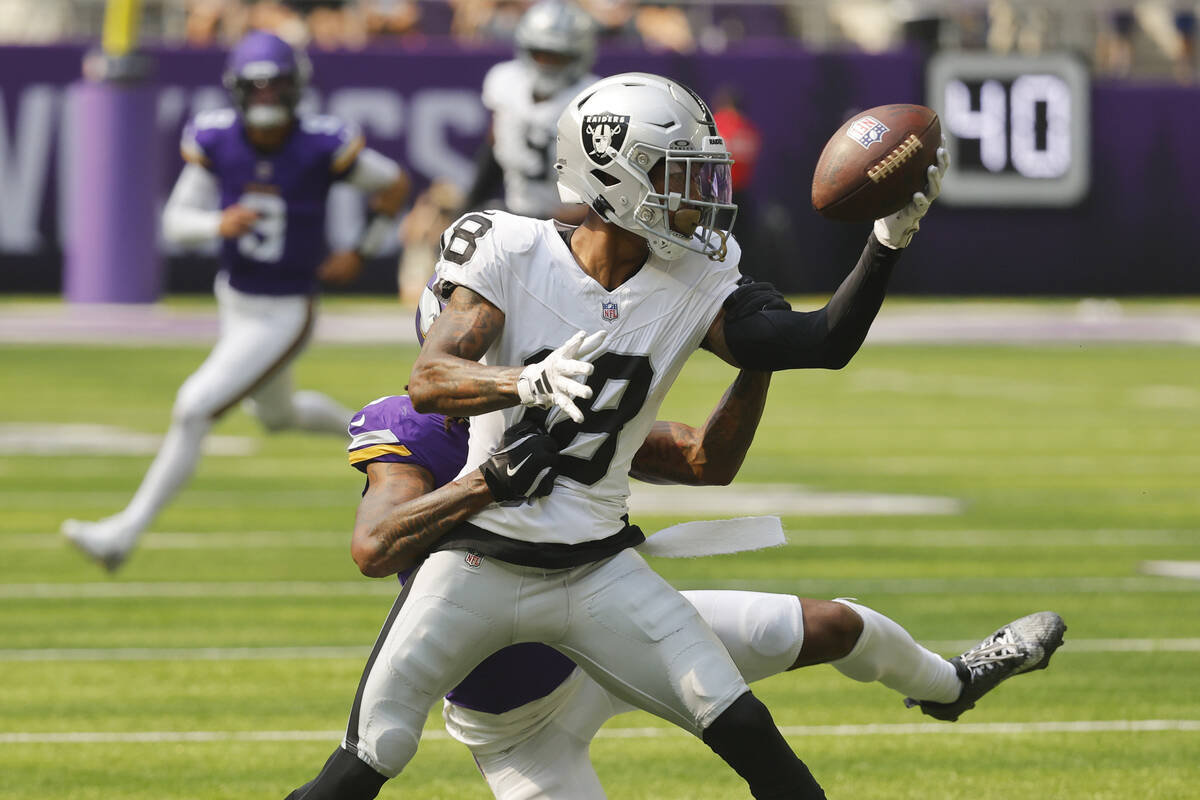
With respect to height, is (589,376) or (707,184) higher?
(707,184)

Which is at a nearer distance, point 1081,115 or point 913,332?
point 913,332

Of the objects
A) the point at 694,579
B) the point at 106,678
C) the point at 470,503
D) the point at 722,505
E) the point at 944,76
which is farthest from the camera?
the point at 944,76

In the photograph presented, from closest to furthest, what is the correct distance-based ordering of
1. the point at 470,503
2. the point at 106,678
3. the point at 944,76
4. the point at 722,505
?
the point at 470,503, the point at 106,678, the point at 722,505, the point at 944,76

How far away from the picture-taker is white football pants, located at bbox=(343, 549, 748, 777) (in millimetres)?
4031

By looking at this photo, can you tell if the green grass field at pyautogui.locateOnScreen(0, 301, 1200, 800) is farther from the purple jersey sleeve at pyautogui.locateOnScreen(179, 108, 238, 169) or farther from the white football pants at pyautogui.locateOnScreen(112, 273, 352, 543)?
the purple jersey sleeve at pyautogui.locateOnScreen(179, 108, 238, 169)

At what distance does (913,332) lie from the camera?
20.0 meters

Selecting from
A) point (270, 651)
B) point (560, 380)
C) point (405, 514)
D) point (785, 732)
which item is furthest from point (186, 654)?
point (560, 380)

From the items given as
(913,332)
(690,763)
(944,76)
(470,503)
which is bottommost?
(913,332)

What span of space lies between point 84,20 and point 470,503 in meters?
20.3

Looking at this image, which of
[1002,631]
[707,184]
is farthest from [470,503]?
[1002,631]

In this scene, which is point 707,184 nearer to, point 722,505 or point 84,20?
point 722,505

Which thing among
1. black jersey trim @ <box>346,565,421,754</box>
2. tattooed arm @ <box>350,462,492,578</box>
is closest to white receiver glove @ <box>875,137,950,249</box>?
tattooed arm @ <box>350,462,492,578</box>

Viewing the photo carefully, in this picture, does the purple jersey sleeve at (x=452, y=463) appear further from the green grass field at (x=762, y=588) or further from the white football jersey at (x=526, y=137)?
the white football jersey at (x=526, y=137)

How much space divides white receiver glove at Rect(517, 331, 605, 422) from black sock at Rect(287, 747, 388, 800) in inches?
30.9
